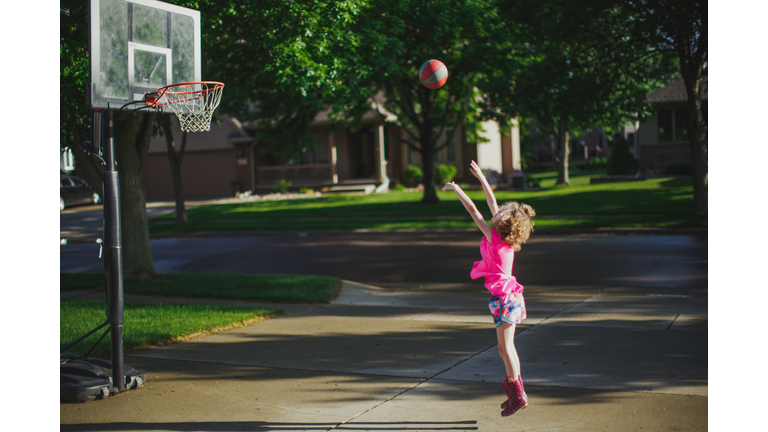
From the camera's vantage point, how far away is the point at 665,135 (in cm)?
3262

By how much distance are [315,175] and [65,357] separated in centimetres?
2985

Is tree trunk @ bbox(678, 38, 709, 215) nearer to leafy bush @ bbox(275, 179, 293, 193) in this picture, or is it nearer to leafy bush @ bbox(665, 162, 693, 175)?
leafy bush @ bbox(665, 162, 693, 175)

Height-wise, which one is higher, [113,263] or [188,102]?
[188,102]

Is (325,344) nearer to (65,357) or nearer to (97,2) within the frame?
(65,357)

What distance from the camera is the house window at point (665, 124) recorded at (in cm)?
3253

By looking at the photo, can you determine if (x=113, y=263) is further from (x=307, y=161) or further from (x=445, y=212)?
(x=307, y=161)

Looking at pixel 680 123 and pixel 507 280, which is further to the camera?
pixel 680 123

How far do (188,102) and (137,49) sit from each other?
0.76 metres

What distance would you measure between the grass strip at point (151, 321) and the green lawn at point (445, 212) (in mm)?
10934

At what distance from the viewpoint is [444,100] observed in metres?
26.2

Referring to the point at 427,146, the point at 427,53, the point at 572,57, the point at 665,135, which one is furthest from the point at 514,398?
the point at 665,135

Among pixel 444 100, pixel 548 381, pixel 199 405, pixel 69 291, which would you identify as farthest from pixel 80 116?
pixel 444 100

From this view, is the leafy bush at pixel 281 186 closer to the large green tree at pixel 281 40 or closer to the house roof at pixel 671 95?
the house roof at pixel 671 95

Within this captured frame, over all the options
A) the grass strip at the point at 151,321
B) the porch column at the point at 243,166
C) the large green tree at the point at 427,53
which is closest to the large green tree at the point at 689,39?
the large green tree at the point at 427,53
